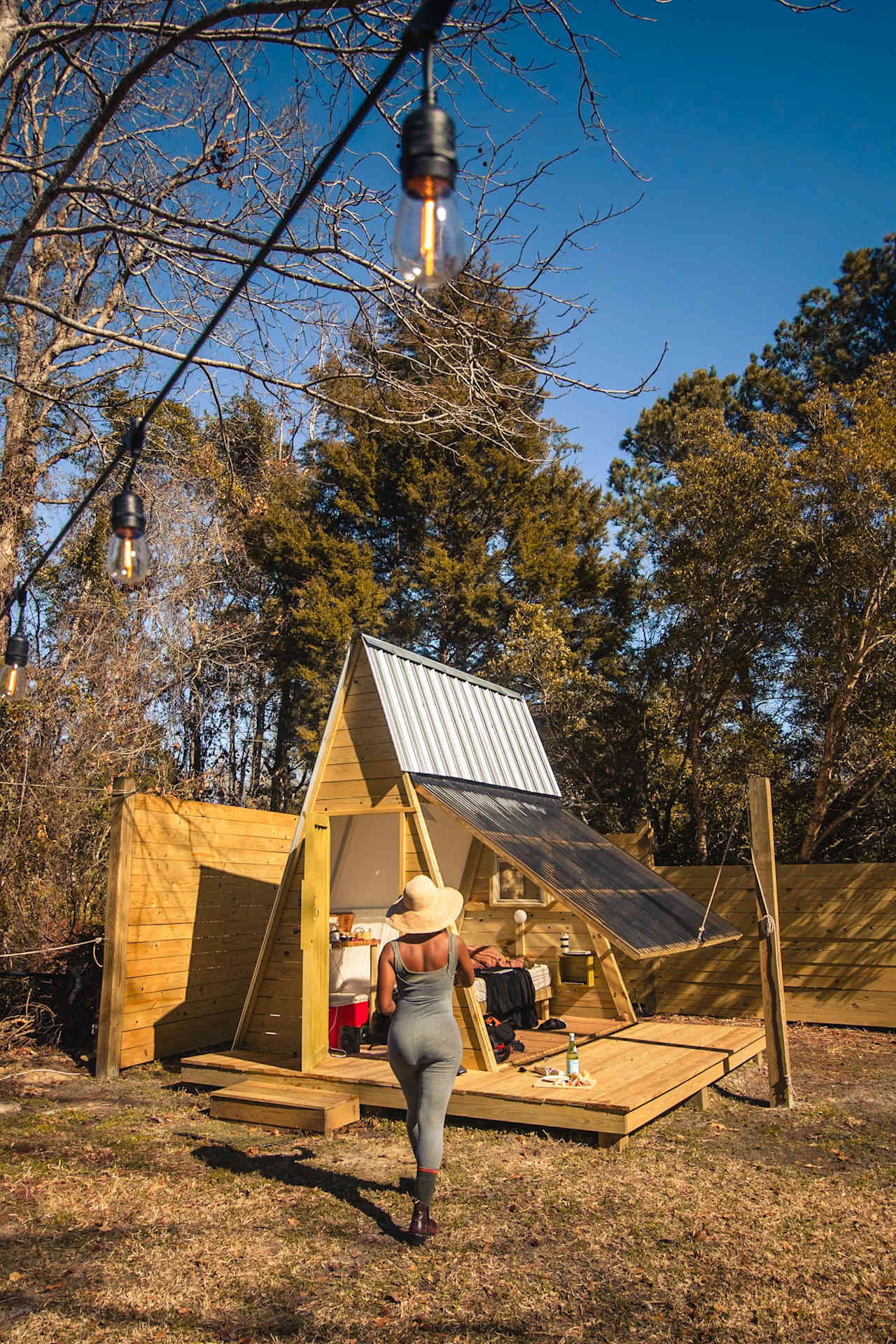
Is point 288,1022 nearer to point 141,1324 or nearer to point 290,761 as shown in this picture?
point 141,1324

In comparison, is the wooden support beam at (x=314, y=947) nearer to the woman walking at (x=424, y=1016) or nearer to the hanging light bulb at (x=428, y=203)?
the woman walking at (x=424, y=1016)

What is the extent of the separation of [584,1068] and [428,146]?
244 inches

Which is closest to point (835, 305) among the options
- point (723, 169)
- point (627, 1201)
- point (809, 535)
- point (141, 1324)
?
point (809, 535)

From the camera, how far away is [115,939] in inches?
295

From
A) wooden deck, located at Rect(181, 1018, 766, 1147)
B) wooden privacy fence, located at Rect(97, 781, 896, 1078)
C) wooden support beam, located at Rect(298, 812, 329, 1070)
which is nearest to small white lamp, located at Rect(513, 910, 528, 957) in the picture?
wooden privacy fence, located at Rect(97, 781, 896, 1078)

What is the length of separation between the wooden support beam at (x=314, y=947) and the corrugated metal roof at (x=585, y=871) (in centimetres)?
92

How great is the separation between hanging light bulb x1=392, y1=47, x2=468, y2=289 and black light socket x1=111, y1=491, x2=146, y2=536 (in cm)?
239

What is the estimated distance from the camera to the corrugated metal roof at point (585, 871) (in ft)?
21.6

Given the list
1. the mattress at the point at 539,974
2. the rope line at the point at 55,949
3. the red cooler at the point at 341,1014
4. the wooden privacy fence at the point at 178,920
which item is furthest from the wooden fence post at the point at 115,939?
the mattress at the point at 539,974

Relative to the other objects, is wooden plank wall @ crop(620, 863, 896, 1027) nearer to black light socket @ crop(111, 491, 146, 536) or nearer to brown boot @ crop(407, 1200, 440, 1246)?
brown boot @ crop(407, 1200, 440, 1246)

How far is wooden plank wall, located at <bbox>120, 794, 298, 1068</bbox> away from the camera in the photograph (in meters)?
7.77

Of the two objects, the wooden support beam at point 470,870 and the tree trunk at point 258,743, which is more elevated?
the tree trunk at point 258,743

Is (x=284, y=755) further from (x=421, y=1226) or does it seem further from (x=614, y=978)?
(x=421, y=1226)

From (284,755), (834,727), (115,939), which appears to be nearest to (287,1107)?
(115,939)
